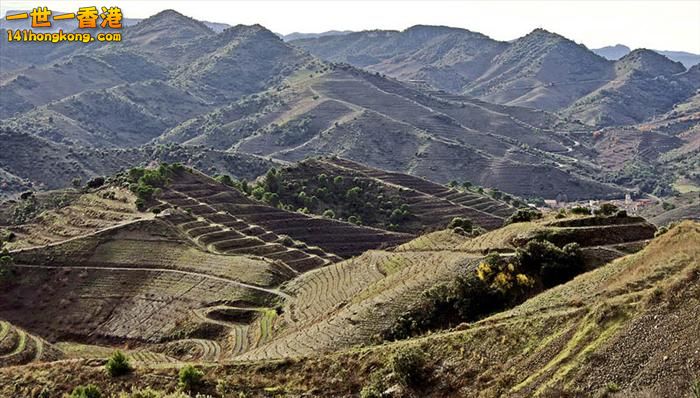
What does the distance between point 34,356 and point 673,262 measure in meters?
46.8

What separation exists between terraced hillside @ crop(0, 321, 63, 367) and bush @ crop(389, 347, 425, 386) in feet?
113

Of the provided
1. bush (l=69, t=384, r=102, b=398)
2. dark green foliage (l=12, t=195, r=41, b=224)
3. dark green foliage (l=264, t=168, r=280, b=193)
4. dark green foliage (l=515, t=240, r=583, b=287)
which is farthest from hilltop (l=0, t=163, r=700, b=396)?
dark green foliage (l=264, t=168, r=280, b=193)

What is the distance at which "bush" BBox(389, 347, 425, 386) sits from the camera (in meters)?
31.5

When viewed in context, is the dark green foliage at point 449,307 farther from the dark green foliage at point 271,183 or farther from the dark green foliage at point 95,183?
the dark green foliage at point 271,183

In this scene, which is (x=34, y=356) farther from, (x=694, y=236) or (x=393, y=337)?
(x=694, y=236)

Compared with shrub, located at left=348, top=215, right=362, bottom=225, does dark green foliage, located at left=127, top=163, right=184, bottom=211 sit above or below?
above

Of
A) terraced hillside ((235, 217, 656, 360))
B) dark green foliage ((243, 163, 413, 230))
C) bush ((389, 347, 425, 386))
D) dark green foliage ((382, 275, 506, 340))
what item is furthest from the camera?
dark green foliage ((243, 163, 413, 230))

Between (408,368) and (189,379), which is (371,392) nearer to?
(408,368)

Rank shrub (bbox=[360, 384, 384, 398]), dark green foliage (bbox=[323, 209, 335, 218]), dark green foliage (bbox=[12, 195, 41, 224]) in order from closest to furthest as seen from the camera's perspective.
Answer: shrub (bbox=[360, 384, 384, 398]) → dark green foliage (bbox=[12, 195, 41, 224]) → dark green foliage (bbox=[323, 209, 335, 218])

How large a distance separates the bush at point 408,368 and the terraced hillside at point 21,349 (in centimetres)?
3434

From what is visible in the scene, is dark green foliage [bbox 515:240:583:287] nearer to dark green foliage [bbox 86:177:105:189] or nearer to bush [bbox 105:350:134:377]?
bush [bbox 105:350:134:377]

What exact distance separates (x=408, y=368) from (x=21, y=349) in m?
37.2

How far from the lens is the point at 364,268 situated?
220 feet

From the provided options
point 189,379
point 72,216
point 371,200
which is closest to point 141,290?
point 72,216
